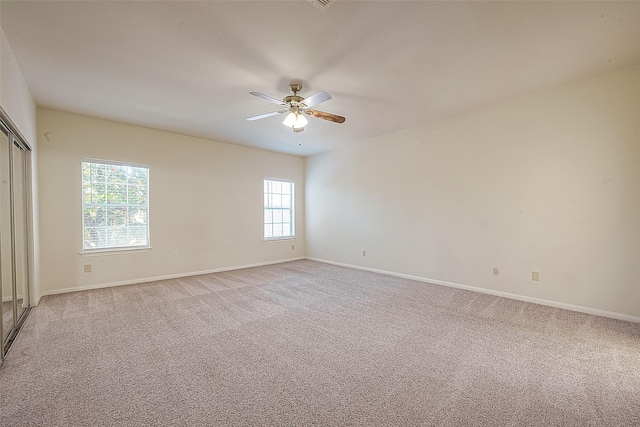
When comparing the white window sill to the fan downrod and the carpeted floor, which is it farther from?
the fan downrod

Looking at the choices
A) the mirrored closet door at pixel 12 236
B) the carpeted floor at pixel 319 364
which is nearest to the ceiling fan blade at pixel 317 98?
the carpeted floor at pixel 319 364

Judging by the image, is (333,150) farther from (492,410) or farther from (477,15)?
(492,410)

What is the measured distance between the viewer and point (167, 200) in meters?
5.09

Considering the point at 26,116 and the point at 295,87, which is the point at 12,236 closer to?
the point at 26,116

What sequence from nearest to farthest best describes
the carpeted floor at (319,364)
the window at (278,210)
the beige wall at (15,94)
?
1. the carpeted floor at (319,364)
2. the beige wall at (15,94)
3. the window at (278,210)

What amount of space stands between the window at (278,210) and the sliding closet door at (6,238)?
4121mm

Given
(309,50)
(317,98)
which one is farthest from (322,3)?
(317,98)

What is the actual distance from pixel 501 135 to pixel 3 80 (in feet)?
17.8

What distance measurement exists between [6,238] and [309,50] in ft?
11.3

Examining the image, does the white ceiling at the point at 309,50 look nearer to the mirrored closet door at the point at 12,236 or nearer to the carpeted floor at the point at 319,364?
the mirrored closet door at the point at 12,236

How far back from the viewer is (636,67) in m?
2.97

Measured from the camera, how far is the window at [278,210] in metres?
6.60

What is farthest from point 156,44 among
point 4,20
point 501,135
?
point 501,135

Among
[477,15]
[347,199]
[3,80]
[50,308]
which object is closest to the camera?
[477,15]
